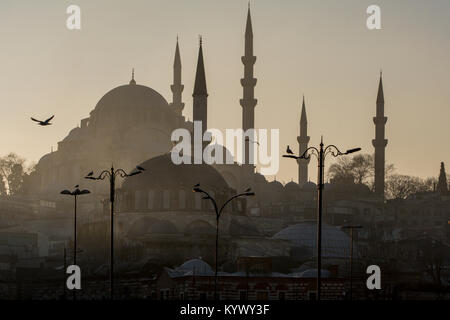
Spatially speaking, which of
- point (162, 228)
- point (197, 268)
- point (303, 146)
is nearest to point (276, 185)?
point (303, 146)

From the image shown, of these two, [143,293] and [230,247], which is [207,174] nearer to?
[230,247]

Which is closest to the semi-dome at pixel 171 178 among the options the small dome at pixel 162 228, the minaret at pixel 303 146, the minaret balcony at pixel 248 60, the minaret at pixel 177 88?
the small dome at pixel 162 228

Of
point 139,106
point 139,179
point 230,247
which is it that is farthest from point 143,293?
point 139,106

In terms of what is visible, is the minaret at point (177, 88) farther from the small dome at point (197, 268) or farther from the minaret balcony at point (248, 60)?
the small dome at point (197, 268)

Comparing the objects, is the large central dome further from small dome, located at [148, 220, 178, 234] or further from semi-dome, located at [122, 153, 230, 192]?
small dome, located at [148, 220, 178, 234]

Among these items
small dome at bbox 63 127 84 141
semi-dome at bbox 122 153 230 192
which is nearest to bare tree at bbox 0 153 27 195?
small dome at bbox 63 127 84 141

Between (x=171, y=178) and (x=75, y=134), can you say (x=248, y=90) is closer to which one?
(x=75, y=134)
